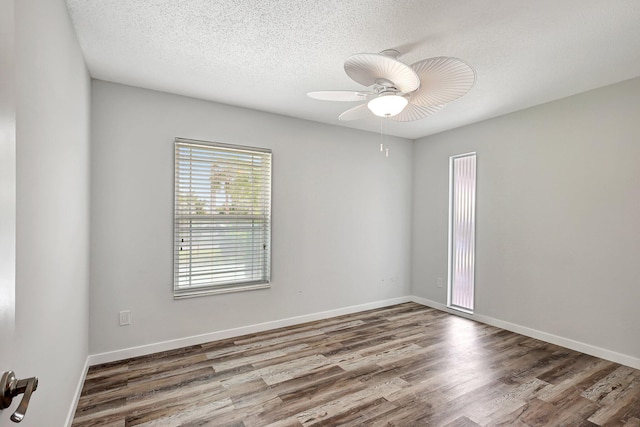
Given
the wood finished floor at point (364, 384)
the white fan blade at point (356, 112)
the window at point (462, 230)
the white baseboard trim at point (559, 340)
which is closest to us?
the wood finished floor at point (364, 384)

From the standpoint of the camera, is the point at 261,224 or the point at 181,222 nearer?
the point at 181,222

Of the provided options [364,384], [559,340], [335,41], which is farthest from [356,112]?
[559,340]

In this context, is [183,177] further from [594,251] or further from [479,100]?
[594,251]

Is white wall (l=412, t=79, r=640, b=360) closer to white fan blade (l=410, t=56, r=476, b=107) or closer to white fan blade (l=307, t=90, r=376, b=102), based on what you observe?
white fan blade (l=410, t=56, r=476, b=107)

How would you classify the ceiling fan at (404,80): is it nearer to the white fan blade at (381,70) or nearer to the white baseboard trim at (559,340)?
the white fan blade at (381,70)

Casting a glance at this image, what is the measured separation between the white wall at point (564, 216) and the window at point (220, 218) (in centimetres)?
269

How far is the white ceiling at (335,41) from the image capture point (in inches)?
74.3

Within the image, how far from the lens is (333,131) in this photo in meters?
4.21

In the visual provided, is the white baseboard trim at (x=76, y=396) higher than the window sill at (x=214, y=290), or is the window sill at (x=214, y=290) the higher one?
the window sill at (x=214, y=290)

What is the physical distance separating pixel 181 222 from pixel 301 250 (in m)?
1.42

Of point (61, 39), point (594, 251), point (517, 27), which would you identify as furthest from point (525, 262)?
point (61, 39)

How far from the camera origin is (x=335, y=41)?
2230 mm

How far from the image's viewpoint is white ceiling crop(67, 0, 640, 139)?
74.3 inches

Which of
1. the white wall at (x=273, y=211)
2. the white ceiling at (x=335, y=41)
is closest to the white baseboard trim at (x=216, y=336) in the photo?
the white wall at (x=273, y=211)
